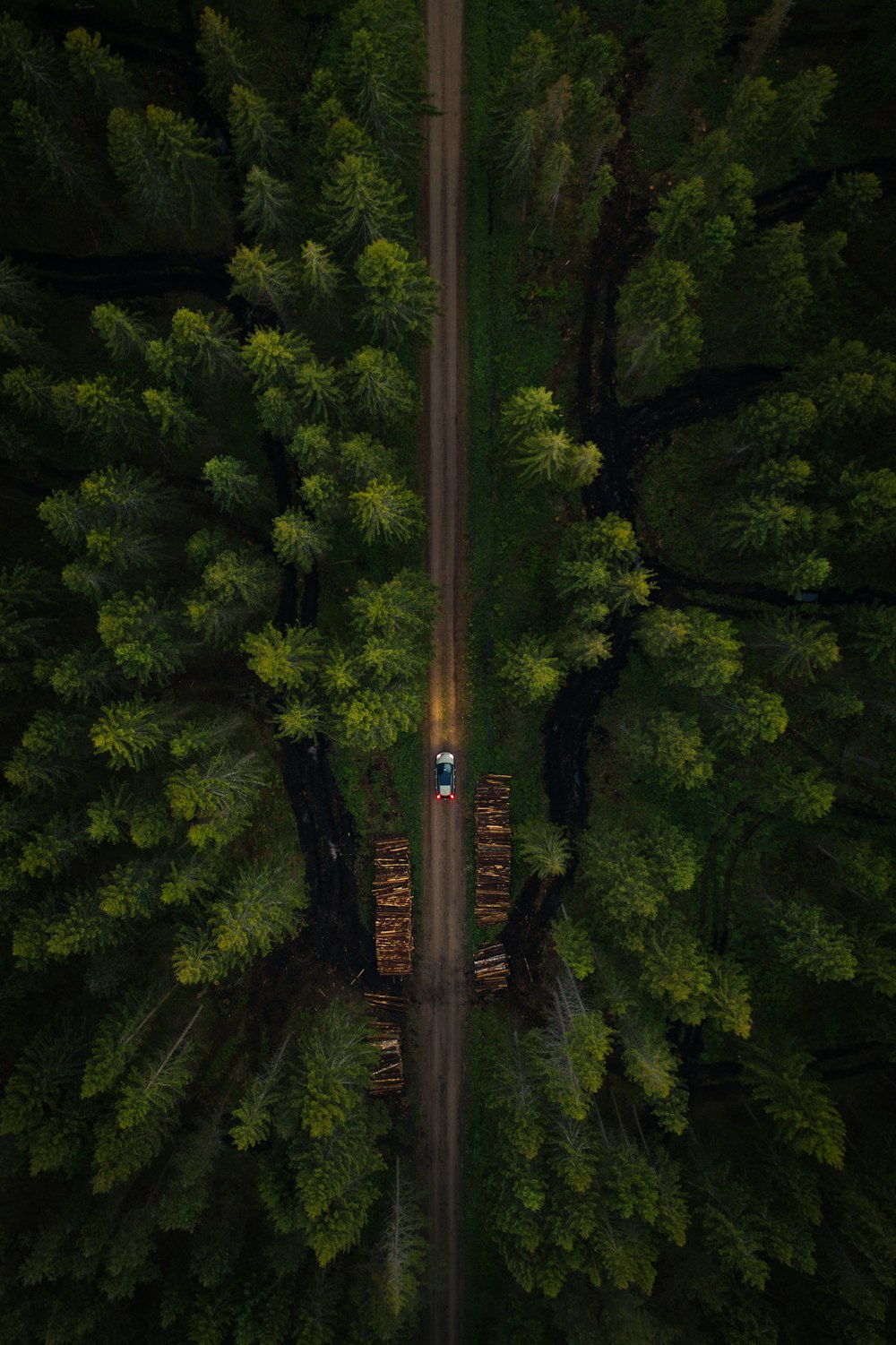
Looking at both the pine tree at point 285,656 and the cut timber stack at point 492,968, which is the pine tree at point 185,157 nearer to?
the pine tree at point 285,656

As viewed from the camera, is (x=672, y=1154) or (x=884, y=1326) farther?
(x=672, y=1154)

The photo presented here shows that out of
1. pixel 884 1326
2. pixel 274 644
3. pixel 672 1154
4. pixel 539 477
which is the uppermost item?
pixel 539 477

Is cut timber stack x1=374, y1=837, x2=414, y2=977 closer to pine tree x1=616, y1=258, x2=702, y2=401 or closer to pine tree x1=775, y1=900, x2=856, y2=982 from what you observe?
pine tree x1=775, y1=900, x2=856, y2=982

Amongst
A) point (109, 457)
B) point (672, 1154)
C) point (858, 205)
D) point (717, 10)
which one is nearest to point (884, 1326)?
point (672, 1154)

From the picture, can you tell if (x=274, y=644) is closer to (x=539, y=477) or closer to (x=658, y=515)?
(x=539, y=477)

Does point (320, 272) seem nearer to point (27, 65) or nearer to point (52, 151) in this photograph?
point (52, 151)
